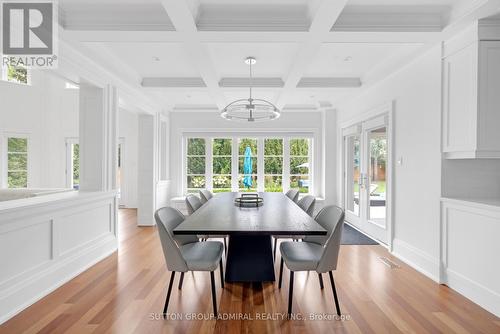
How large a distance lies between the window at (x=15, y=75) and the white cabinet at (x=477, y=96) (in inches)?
348

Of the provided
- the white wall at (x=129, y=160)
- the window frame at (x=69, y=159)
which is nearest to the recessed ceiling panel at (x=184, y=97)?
the white wall at (x=129, y=160)

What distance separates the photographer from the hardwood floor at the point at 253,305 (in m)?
2.17

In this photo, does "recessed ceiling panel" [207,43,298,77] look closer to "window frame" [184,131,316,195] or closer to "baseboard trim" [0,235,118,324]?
"window frame" [184,131,316,195]

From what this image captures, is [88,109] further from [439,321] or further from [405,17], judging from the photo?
[439,321]

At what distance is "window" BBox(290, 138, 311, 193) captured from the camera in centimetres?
A: 708

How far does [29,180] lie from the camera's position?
23.9 feet

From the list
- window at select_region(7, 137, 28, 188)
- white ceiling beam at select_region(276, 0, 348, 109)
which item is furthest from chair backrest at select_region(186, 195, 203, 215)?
window at select_region(7, 137, 28, 188)

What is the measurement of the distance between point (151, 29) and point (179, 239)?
2.09 m

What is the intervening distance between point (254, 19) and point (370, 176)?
3.46 metres

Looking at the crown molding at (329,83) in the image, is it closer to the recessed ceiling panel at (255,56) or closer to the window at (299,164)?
the recessed ceiling panel at (255,56)

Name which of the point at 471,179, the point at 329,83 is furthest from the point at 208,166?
A: the point at 471,179

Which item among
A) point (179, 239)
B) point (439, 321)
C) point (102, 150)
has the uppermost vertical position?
point (102, 150)

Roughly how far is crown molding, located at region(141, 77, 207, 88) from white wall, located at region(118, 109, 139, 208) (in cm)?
339

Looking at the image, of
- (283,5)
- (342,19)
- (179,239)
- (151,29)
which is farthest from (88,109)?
(342,19)
